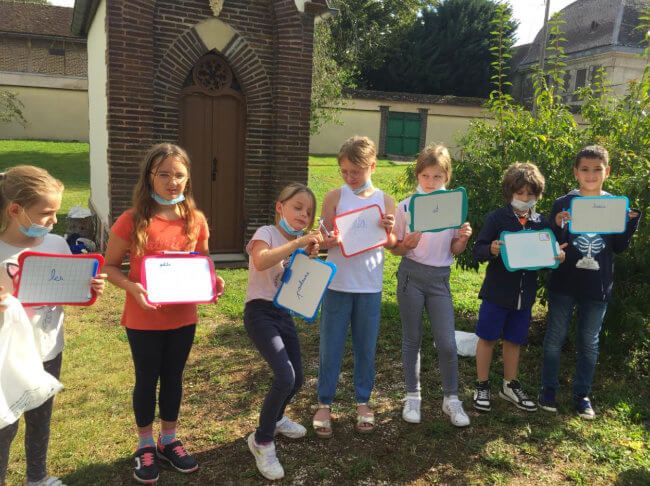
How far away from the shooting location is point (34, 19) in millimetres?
31219

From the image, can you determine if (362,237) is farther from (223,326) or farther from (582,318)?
(223,326)

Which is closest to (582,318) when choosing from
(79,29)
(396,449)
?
→ (396,449)

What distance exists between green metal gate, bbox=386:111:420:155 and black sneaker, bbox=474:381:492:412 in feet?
83.4

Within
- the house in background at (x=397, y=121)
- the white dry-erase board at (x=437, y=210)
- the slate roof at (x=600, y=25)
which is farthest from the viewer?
the slate roof at (x=600, y=25)

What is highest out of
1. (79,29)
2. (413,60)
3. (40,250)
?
(413,60)

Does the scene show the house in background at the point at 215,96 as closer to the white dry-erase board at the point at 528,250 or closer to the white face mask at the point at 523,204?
the white face mask at the point at 523,204

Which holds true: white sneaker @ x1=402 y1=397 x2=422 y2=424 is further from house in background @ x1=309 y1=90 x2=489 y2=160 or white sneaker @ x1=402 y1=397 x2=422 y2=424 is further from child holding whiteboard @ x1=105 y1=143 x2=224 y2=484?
house in background @ x1=309 y1=90 x2=489 y2=160

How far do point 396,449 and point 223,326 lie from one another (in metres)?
2.84

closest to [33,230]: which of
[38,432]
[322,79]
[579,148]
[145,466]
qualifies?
[38,432]

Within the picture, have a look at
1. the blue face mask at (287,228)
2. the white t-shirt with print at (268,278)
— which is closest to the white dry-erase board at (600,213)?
the blue face mask at (287,228)

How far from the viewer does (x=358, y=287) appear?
3336 millimetres

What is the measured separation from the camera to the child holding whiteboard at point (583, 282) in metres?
3.68

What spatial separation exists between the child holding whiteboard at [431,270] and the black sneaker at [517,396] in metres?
0.54

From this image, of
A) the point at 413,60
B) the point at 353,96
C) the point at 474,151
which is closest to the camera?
the point at 474,151
